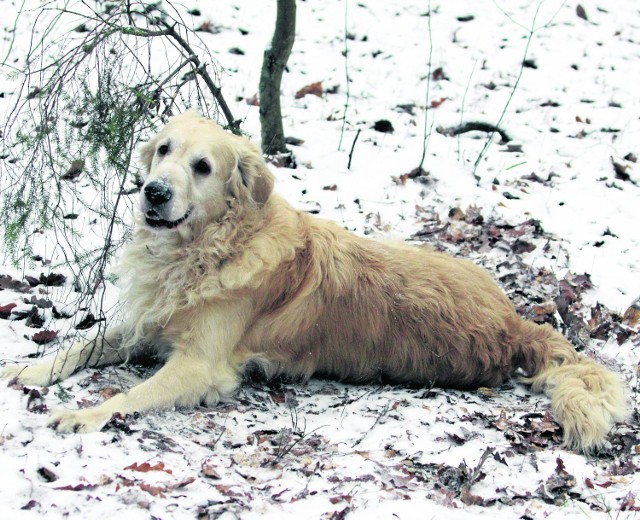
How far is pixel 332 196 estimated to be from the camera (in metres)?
6.34

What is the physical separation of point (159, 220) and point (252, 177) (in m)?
0.63

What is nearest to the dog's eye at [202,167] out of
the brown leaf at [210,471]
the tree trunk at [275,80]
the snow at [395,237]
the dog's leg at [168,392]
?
the dog's leg at [168,392]

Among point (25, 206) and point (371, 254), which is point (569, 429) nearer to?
point (371, 254)

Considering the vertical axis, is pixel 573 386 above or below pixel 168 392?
above

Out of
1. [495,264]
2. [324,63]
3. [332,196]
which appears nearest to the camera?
[495,264]

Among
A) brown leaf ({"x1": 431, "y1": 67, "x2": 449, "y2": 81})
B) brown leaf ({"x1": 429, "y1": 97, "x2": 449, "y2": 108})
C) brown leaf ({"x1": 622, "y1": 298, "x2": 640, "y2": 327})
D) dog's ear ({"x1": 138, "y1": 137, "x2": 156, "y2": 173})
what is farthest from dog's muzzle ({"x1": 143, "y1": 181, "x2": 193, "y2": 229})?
brown leaf ({"x1": 431, "y1": 67, "x2": 449, "y2": 81})

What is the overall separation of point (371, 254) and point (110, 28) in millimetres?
2037

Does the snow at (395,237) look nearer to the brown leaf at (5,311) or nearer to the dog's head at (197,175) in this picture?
the brown leaf at (5,311)

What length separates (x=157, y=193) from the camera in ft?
12.4

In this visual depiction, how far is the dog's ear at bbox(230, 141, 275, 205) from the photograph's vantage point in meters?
4.25

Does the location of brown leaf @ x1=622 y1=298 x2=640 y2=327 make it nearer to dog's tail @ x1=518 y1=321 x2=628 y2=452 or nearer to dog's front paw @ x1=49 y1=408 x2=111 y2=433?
dog's tail @ x1=518 y1=321 x2=628 y2=452

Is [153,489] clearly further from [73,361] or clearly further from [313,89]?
[313,89]

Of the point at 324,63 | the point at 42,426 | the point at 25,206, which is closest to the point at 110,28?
the point at 25,206

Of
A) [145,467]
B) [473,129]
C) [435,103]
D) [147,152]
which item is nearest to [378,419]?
[145,467]
